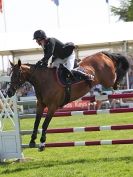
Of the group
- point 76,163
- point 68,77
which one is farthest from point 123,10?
point 76,163

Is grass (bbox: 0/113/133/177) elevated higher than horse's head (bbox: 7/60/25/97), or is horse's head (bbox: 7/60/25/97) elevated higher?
horse's head (bbox: 7/60/25/97)

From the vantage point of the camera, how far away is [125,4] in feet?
193

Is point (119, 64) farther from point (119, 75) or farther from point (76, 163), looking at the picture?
point (76, 163)

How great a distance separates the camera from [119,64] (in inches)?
410

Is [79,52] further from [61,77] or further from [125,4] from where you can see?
[125,4]

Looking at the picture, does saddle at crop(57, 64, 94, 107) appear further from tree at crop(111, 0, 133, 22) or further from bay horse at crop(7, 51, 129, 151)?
tree at crop(111, 0, 133, 22)

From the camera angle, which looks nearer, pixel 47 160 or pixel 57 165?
pixel 57 165

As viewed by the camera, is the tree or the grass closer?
the grass

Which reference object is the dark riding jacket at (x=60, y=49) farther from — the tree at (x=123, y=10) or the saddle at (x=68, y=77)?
the tree at (x=123, y=10)

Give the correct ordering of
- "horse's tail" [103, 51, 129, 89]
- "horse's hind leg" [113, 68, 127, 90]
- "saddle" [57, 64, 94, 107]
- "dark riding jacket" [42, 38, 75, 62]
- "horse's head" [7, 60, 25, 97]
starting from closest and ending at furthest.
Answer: "horse's head" [7, 60, 25, 97] < "saddle" [57, 64, 94, 107] < "dark riding jacket" [42, 38, 75, 62] < "horse's tail" [103, 51, 129, 89] < "horse's hind leg" [113, 68, 127, 90]

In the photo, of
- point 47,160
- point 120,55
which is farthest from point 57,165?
point 120,55

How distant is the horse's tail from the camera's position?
33.8 ft

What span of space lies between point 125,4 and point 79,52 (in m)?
35.1

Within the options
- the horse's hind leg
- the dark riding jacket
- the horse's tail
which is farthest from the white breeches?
the horse's hind leg
